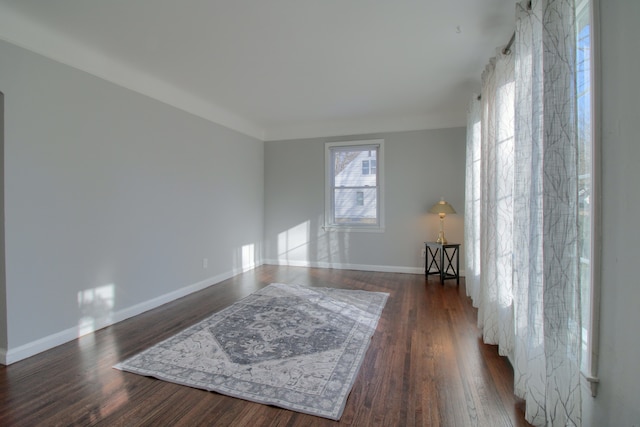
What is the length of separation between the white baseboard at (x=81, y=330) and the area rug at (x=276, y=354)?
84 centimetres

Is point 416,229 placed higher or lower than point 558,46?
lower

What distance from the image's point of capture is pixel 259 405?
6.23ft

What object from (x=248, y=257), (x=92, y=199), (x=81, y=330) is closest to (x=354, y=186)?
(x=248, y=257)

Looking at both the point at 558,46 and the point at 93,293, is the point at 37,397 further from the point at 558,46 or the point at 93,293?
the point at 558,46

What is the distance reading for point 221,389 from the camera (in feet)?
6.71

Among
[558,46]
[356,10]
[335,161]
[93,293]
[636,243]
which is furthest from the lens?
[335,161]

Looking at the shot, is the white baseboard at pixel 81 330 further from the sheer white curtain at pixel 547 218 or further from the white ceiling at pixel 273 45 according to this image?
the sheer white curtain at pixel 547 218

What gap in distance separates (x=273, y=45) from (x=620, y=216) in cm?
279

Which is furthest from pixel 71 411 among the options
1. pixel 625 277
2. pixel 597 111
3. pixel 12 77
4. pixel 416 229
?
pixel 416 229

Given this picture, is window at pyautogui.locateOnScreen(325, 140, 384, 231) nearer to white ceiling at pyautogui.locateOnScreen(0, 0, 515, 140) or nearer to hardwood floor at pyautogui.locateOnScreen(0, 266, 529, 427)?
white ceiling at pyautogui.locateOnScreen(0, 0, 515, 140)

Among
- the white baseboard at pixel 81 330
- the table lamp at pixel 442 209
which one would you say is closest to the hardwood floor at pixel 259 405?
the white baseboard at pixel 81 330

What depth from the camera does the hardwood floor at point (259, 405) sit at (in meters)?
1.78

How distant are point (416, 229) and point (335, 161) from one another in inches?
77.1

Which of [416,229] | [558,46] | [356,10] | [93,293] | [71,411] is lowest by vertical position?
[71,411]
